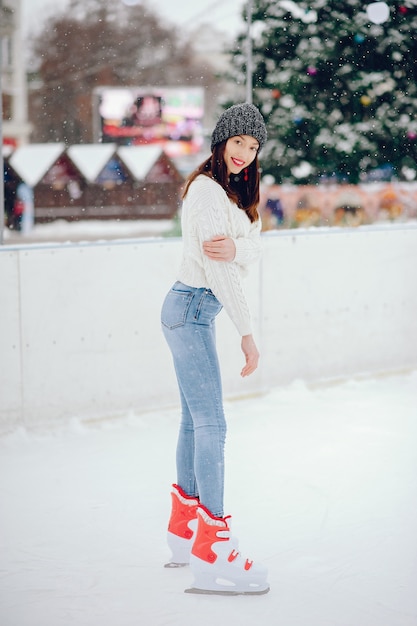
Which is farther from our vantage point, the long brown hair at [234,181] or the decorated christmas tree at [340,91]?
the decorated christmas tree at [340,91]

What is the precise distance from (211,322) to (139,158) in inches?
111

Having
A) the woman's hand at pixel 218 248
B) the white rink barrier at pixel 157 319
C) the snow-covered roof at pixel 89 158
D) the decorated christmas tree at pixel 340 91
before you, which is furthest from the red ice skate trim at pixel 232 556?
the decorated christmas tree at pixel 340 91

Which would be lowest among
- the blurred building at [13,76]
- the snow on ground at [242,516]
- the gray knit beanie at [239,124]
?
the snow on ground at [242,516]

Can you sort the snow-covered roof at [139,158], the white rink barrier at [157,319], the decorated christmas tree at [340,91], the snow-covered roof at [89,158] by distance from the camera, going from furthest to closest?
the decorated christmas tree at [340,91] < the snow-covered roof at [139,158] < the snow-covered roof at [89,158] < the white rink barrier at [157,319]

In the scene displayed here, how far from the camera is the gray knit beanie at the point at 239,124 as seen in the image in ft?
8.05

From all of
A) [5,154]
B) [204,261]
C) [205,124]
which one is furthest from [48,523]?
[205,124]

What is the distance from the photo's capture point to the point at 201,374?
8.04 feet

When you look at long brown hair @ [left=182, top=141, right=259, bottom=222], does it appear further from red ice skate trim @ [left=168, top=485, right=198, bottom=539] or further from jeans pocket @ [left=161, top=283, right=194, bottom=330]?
red ice skate trim @ [left=168, top=485, right=198, bottom=539]

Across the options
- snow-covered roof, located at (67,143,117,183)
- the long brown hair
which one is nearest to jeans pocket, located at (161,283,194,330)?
the long brown hair

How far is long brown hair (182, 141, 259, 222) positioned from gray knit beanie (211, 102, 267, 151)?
31mm

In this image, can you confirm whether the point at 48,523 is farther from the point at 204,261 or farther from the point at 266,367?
the point at 266,367

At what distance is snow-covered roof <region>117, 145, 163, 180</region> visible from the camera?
5.08 meters

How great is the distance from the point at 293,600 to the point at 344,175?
3986 millimetres

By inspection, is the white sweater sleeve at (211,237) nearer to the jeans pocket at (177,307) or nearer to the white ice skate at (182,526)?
the jeans pocket at (177,307)
